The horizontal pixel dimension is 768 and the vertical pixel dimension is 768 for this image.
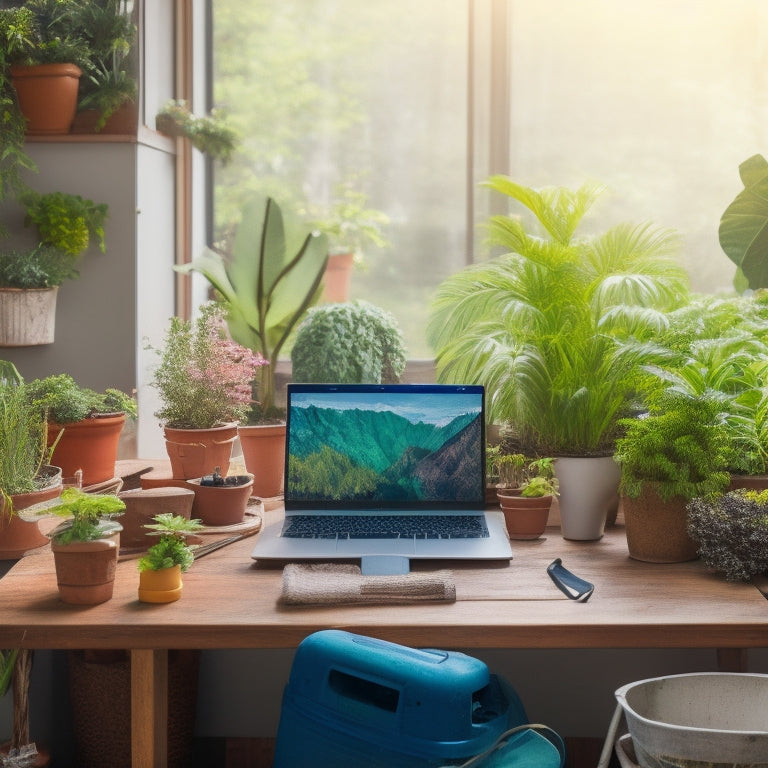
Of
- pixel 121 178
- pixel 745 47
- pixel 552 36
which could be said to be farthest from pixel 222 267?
pixel 745 47

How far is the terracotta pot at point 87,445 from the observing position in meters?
2.29

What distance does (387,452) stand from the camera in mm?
2078

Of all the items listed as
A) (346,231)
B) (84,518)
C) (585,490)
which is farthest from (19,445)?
(346,231)

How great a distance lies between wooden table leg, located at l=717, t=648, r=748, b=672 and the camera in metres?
A: 2.13

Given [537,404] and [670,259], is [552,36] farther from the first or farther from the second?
[537,404]

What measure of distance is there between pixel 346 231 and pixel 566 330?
4.04ft

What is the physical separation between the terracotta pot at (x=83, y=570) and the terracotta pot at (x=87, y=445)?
0.65m

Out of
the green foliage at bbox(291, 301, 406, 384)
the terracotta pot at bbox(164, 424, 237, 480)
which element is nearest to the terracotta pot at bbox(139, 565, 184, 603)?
the terracotta pot at bbox(164, 424, 237, 480)

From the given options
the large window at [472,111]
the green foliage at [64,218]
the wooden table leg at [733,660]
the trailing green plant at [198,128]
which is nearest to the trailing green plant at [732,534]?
the wooden table leg at [733,660]

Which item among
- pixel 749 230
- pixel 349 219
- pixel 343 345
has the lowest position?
pixel 343 345

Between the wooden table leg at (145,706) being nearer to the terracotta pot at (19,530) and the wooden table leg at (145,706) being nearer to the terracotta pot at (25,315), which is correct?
the terracotta pot at (19,530)

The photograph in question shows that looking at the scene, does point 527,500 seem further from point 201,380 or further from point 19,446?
point 19,446

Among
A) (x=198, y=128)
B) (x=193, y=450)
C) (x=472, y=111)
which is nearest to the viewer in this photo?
(x=193, y=450)

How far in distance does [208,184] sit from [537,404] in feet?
5.45
